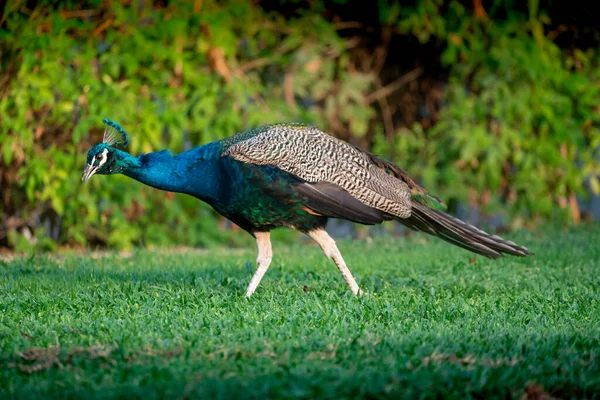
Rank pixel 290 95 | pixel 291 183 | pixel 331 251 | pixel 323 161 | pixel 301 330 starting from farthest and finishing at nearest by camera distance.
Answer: pixel 290 95
pixel 331 251
pixel 323 161
pixel 291 183
pixel 301 330

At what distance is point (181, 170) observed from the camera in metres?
5.06

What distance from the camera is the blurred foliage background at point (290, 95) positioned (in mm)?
7586

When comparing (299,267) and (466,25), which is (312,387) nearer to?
(299,267)

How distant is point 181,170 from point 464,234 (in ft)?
5.52

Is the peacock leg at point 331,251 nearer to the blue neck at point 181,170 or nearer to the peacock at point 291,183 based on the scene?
the peacock at point 291,183

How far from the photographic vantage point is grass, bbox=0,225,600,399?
3176 millimetres

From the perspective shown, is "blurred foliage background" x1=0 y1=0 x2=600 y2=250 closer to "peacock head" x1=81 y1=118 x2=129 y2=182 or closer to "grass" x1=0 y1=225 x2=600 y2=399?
"grass" x1=0 y1=225 x2=600 y2=399

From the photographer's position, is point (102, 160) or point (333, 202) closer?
point (333, 202)

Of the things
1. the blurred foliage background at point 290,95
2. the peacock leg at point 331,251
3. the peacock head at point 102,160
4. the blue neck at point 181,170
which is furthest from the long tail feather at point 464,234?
the blurred foliage background at point 290,95

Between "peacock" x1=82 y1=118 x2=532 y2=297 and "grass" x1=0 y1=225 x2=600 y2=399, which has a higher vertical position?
"peacock" x1=82 y1=118 x2=532 y2=297

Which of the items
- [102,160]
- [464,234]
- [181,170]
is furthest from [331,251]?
[102,160]

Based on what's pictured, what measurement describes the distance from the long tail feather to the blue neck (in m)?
1.16

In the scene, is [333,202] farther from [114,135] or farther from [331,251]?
[114,135]

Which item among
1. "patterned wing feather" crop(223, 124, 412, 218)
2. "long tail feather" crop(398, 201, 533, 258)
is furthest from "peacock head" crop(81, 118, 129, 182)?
"long tail feather" crop(398, 201, 533, 258)
